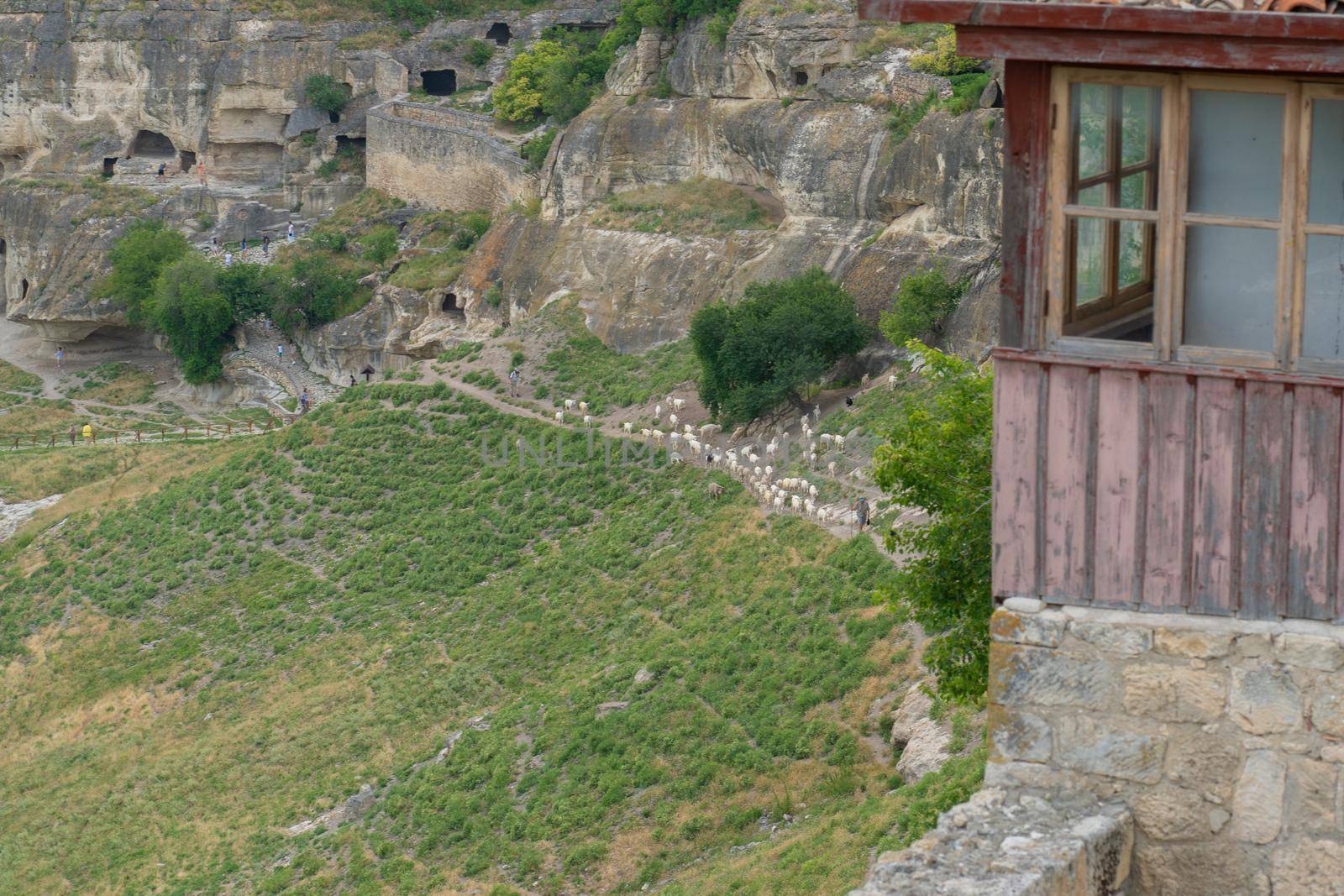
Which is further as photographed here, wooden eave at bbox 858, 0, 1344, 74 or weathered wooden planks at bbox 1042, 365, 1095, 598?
weathered wooden planks at bbox 1042, 365, 1095, 598

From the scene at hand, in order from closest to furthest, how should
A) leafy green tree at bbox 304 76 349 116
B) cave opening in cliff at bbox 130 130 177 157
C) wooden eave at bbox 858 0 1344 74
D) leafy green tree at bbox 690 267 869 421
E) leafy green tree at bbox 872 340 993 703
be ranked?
wooden eave at bbox 858 0 1344 74, leafy green tree at bbox 872 340 993 703, leafy green tree at bbox 690 267 869 421, leafy green tree at bbox 304 76 349 116, cave opening in cliff at bbox 130 130 177 157

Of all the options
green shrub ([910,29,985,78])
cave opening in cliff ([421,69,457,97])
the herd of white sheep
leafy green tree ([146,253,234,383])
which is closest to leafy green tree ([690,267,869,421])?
the herd of white sheep

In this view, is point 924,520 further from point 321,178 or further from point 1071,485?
point 321,178

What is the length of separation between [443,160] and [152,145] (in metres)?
15.2

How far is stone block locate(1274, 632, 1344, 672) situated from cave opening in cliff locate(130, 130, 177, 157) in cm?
6031

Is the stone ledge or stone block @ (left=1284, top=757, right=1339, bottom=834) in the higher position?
stone block @ (left=1284, top=757, right=1339, bottom=834)

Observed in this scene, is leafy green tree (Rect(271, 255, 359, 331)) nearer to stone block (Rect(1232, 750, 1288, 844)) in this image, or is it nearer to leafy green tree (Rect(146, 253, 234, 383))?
leafy green tree (Rect(146, 253, 234, 383))

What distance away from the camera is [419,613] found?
34.1 m

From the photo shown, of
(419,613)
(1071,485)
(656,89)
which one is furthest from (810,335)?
(1071,485)

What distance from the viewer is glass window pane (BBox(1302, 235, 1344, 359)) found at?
25.4 feet

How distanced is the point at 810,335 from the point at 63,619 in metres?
16.1

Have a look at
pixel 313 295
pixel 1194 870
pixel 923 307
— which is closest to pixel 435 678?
pixel 923 307

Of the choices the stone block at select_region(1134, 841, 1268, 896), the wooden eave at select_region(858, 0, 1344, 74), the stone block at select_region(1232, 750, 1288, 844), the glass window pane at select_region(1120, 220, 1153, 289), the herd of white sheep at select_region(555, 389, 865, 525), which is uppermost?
the wooden eave at select_region(858, 0, 1344, 74)

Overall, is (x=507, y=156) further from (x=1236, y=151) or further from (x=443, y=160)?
(x=1236, y=151)
